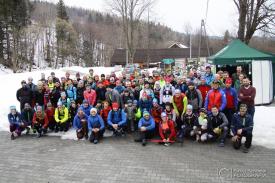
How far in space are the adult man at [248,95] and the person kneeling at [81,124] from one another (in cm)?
501

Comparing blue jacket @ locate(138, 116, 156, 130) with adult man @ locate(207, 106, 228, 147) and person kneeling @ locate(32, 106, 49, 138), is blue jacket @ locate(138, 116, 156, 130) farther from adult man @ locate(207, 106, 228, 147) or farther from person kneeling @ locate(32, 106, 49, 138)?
person kneeling @ locate(32, 106, 49, 138)

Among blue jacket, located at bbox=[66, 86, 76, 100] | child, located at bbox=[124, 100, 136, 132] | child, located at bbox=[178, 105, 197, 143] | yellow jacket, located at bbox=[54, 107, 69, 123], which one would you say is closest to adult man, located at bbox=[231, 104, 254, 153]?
child, located at bbox=[178, 105, 197, 143]

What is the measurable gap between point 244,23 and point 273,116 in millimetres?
9475

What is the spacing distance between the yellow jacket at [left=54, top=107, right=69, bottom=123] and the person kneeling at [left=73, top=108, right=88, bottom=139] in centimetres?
62

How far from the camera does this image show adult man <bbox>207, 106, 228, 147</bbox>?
7.98 meters

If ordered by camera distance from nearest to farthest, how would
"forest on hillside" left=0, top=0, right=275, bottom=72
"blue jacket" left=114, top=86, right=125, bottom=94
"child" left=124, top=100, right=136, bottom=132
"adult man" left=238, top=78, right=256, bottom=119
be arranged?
"adult man" left=238, top=78, right=256, bottom=119
"child" left=124, top=100, right=136, bottom=132
"blue jacket" left=114, top=86, right=125, bottom=94
"forest on hillside" left=0, top=0, right=275, bottom=72

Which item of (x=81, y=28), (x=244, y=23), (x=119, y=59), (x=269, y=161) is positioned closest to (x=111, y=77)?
(x=269, y=161)

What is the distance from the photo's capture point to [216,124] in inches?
320

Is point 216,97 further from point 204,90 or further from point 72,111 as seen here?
point 72,111

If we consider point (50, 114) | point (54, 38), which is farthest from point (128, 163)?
point (54, 38)

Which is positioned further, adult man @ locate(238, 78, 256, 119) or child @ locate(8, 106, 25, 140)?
child @ locate(8, 106, 25, 140)

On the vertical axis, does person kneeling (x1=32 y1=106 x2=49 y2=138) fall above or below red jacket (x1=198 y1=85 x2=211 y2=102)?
below

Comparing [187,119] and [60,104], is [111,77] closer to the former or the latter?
[60,104]

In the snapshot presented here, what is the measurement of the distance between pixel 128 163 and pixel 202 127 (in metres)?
2.63
